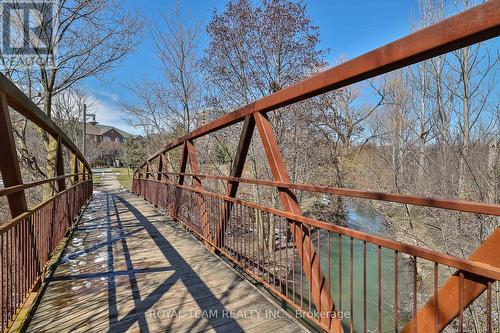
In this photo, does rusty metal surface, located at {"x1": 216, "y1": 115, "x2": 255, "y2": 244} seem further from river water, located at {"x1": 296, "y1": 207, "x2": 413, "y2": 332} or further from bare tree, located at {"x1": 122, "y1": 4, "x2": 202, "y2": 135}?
bare tree, located at {"x1": 122, "y1": 4, "x2": 202, "y2": 135}

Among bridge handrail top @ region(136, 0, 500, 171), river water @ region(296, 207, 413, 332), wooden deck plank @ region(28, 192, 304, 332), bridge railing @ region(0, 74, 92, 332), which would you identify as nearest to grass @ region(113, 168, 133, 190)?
river water @ region(296, 207, 413, 332)

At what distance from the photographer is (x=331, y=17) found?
A: 8188mm

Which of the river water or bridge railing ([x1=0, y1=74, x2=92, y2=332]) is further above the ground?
bridge railing ([x1=0, y1=74, x2=92, y2=332])

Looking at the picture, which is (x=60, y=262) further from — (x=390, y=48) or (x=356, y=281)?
(x=356, y=281)

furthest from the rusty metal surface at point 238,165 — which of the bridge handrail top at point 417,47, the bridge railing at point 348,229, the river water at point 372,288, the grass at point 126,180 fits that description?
the grass at point 126,180

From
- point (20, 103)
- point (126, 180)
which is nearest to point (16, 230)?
point (20, 103)

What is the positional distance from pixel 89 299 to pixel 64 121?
42.4ft

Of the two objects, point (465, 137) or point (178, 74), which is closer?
point (465, 137)

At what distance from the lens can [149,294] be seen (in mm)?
2408

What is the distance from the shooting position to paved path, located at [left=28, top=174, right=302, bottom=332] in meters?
1.99

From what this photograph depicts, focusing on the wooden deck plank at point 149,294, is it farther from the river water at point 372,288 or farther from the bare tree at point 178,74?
the bare tree at point 178,74

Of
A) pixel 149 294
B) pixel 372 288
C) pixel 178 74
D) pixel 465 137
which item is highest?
pixel 178 74

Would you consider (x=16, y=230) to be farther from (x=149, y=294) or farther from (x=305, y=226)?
(x=305, y=226)

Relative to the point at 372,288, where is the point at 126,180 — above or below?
above
